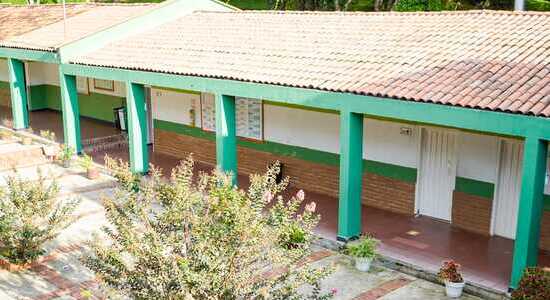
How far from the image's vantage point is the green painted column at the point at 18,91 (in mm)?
20578

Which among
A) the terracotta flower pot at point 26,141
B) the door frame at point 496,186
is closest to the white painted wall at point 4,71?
the terracotta flower pot at point 26,141

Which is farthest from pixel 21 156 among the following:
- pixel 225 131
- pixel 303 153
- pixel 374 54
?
pixel 374 54

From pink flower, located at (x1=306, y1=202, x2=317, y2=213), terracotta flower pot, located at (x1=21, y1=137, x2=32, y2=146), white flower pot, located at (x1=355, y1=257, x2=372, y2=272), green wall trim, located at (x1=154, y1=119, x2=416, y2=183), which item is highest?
pink flower, located at (x1=306, y1=202, x2=317, y2=213)

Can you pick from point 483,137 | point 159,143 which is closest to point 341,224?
point 483,137

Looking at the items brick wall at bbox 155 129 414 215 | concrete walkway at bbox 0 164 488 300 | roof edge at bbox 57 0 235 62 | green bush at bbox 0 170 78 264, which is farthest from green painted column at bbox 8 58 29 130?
green bush at bbox 0 170 78 264

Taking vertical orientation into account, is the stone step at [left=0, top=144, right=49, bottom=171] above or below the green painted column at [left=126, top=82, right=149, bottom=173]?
below

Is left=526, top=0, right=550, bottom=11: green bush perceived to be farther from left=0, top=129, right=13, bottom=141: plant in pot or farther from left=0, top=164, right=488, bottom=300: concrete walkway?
left=0, top=129, right=13, bottom=141: plant in pot

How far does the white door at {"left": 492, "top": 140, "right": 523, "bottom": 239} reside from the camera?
11363mm

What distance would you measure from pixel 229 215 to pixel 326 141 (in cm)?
819

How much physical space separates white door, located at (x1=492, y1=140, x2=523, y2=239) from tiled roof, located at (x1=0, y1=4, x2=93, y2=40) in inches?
651

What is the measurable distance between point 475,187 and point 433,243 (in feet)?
4.68

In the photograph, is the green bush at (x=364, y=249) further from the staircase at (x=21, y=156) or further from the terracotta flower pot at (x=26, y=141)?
the terracotta flower pot at (x=26, y=141)

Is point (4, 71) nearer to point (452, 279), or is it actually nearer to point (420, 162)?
point (420, 162)

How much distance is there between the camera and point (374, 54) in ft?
41.1
